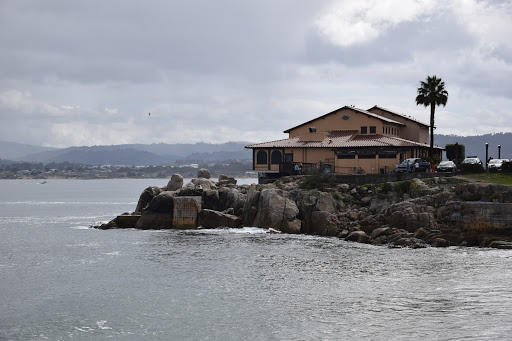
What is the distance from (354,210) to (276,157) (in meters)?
20.8

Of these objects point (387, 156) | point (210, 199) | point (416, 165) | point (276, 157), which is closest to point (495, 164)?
point (416, 165)

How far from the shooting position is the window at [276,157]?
6969cm

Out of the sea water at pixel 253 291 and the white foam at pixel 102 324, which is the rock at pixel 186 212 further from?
the white foam at pixel 102 324

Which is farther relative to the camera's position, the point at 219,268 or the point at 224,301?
the point at 219,268

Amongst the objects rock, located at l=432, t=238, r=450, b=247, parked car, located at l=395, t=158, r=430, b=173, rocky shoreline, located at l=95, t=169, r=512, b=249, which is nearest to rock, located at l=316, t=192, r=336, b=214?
rocky shoreline, located at l=95, t=169, r=512, b=249

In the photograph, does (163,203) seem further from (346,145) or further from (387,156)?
(387,156)

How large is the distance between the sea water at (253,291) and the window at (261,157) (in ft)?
83.3

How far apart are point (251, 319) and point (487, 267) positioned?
16.3 metres

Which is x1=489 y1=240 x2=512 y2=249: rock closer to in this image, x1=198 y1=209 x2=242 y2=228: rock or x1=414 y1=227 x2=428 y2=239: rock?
x1=414 y1=227 x2=428 y2=239: rock

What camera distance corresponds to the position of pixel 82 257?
40.4 meters

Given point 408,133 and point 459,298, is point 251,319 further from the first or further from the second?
point 408,133

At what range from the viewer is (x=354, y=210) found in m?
50.9

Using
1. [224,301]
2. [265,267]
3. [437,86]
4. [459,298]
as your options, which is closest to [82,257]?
[265,267]

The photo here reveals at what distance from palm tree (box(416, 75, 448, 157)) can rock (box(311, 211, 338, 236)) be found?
24.4 meters
